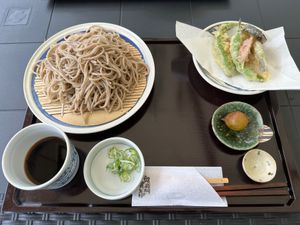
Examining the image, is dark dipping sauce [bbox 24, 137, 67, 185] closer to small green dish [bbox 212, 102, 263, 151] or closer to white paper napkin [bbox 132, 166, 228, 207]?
white paper napkin [bbox 132, 166, 228, 207]

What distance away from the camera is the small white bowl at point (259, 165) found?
3.27 ft

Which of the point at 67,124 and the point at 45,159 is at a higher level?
the point at 67,124

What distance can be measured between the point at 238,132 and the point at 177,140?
0.91 feet

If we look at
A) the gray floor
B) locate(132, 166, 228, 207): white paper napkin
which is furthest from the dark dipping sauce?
the gray floor

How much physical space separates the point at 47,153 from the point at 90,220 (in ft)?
1.12

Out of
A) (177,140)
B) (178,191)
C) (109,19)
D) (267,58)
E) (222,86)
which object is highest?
(109,19)

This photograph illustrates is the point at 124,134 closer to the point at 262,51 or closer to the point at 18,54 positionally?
the point at 262,51

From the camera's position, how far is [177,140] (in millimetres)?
1104

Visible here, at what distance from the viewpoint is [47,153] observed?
100 centimetres

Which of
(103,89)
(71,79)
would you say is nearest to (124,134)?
(103,89)

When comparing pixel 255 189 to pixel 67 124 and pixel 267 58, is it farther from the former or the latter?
pixel 67 124

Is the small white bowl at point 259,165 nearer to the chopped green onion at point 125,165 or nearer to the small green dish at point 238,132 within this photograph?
the small green dish at point 238,132

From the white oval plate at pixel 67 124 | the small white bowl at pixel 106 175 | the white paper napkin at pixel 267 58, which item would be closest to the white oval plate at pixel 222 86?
the white paper napkin at pixel 267 58

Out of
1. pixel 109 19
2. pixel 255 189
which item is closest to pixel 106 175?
pixel 255 189
